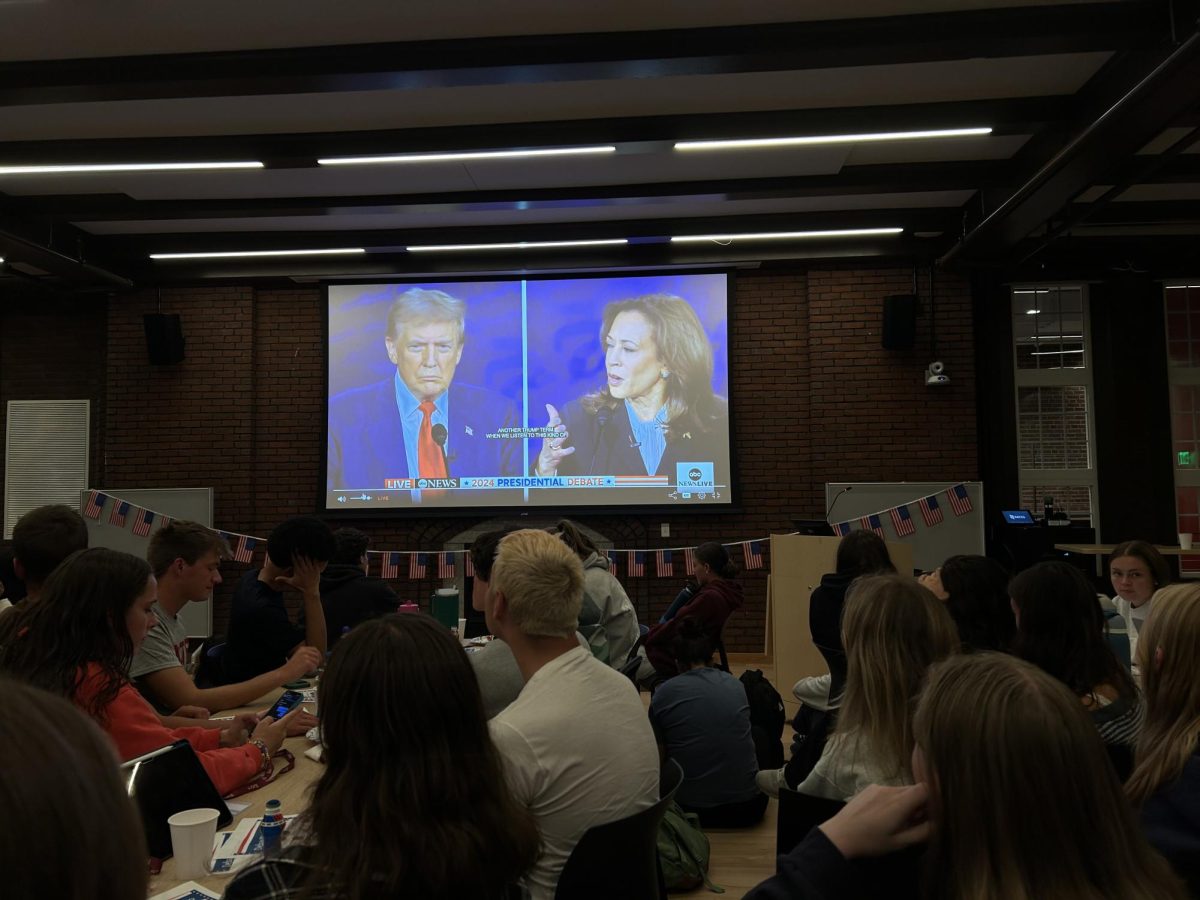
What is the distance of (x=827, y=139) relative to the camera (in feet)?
18.3

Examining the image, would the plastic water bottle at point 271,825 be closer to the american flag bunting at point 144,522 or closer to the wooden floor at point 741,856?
the wooden floor at point 741,856

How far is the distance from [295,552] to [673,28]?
3.35 m

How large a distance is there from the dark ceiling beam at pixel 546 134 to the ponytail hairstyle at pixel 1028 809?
16.9 feet

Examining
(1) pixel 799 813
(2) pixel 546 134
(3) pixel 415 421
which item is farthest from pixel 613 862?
(3) pixel 415 421

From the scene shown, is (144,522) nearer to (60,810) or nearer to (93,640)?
(93,640)

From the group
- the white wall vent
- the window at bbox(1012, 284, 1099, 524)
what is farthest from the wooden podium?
the white wall vent

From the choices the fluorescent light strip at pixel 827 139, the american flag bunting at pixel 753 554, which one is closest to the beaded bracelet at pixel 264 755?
the fluorescent light strip at pixel 827 139

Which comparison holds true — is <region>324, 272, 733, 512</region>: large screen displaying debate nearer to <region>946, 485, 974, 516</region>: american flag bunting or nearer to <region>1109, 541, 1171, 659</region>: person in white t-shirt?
<region>946, 485, 974, 516</region>: american flag bunting

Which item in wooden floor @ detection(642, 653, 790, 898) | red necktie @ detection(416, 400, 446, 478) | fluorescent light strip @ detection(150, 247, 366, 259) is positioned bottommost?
wooden floor @ detection(642, 653, 790, 898)

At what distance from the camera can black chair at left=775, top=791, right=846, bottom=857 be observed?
1768mm

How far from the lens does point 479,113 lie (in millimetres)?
5566

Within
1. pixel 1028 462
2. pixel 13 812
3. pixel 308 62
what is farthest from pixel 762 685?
pixel 1028 462

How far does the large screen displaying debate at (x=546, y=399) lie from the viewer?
802 cm

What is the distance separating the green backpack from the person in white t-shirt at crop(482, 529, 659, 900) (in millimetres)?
912
